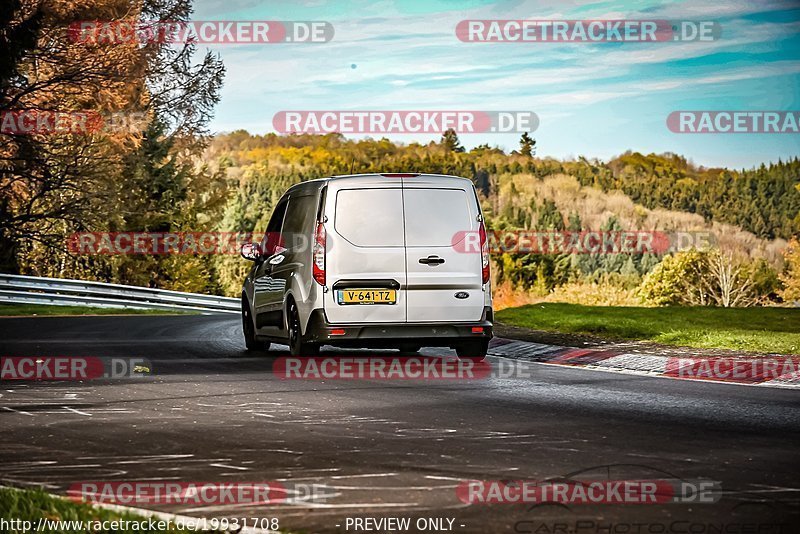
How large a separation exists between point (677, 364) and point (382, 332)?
3549 millimetres

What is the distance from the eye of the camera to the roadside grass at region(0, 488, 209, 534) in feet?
19.7

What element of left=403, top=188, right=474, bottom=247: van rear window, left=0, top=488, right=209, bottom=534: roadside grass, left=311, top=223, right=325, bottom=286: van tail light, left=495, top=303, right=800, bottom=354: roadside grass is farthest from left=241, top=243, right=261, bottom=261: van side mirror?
left=0, top=488, right=209, bottom=534: roadside grass

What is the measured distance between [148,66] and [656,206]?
41491 millimetres

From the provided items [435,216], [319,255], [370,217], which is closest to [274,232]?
[319,255]

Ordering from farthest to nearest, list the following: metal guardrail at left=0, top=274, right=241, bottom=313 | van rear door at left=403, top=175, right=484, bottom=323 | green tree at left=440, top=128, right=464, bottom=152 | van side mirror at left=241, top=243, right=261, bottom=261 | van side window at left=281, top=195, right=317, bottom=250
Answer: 1. green tree at left=440, top=128, right=464, bottom=152
2. metal guardrail at left=0, top=274, right=241, bottom=313
3. van side mirror at left=241, top=243, right=261, bottom=261
4. van side window at left=281, top=195, right=317, bottom=250
5. van rear door at left=403, top=175, right=484, bottom=323

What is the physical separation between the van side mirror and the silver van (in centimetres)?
200

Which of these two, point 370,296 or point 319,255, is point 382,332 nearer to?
point 370,296

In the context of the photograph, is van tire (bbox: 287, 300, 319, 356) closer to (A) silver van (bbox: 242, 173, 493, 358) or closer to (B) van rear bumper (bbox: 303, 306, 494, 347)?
(A) silver van (bbox: 242, 173, 493, 358)

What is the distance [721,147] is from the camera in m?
64.1

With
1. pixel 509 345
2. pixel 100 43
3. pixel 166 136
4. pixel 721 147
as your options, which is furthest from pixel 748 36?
pixel 509 345

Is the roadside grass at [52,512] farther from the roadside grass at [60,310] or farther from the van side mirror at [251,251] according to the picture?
the roadside grass at [60,310]

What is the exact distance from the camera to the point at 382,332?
14.8 metres

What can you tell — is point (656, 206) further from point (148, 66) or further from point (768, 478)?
point (768, 478)

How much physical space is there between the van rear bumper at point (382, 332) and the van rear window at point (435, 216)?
98 centimetres
